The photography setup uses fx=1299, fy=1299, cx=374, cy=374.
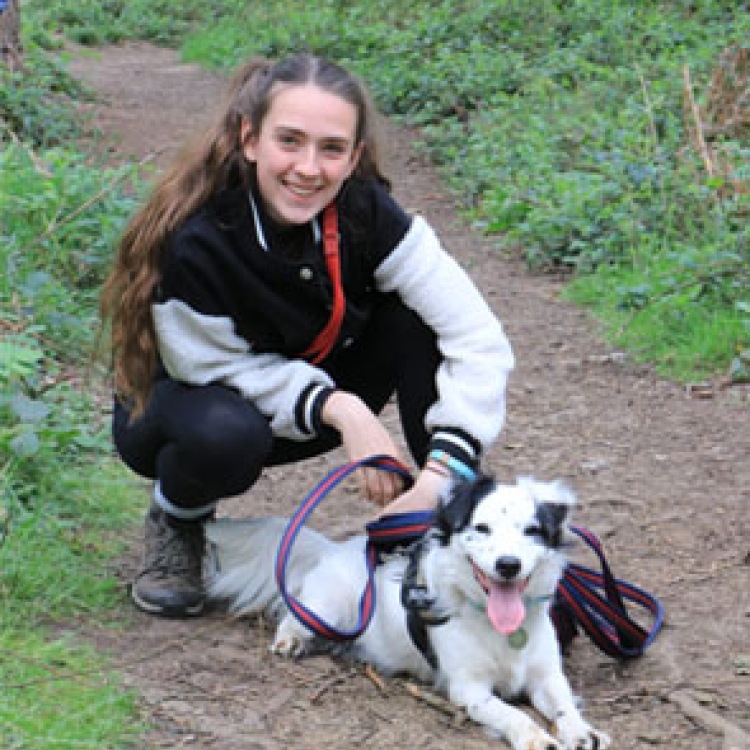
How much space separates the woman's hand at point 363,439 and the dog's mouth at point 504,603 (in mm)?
380

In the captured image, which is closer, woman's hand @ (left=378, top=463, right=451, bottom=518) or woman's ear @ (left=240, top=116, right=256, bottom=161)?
woman's hand @ (left=378, top=463, right=451, bottom=518)

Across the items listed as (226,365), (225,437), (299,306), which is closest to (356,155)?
(299,306)

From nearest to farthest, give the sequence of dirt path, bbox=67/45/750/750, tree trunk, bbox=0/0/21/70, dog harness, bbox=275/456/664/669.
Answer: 1. dirt path, bbox=67/45/750/750
2. dog harness, bbox=275/456/664/669
3. tree trunk, bbox=0/0/21/70

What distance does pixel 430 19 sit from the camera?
38.6 feet

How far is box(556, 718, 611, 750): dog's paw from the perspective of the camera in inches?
93.5

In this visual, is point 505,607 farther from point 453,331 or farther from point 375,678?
point 453,331

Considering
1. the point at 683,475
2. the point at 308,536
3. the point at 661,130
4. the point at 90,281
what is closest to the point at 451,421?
the point at 308,536

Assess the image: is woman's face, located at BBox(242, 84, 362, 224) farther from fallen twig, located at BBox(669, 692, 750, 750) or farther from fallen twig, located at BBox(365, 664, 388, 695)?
fallen twig, located at BBox(669, 692, 750, 750)

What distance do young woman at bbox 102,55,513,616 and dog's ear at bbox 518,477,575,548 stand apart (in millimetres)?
249

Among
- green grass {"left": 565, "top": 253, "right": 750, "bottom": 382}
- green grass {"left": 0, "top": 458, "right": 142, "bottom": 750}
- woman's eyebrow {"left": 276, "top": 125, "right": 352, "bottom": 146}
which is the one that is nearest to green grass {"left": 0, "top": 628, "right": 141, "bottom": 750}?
green grass {"left": 0, "top": 458, "right": 142, "bottom": 750}

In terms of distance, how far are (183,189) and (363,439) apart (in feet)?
2.23

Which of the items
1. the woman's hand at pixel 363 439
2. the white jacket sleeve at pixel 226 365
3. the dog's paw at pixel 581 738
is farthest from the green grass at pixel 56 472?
the dog's paw at pixel 581 738

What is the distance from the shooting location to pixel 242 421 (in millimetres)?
2789

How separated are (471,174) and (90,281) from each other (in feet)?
12.2
